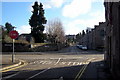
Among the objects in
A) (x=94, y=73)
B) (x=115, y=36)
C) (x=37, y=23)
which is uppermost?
(x=37, y=23)

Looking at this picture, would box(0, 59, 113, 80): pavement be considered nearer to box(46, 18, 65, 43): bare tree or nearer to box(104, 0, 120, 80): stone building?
box(104, 0, 120, 80): stone building

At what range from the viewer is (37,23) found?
72000 mm

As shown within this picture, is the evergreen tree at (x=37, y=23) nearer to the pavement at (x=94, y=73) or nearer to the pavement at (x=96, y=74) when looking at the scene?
the pavement at (x=94, y=73)

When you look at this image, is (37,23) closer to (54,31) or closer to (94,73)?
(54,31)

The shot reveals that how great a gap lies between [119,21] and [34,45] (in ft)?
170

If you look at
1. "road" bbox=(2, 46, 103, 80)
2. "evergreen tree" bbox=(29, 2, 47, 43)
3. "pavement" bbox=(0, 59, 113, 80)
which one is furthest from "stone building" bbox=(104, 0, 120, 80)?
"evergreen tree" bbox=(29, 2, 47, 43)

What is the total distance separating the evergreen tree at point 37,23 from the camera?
70.8 metres

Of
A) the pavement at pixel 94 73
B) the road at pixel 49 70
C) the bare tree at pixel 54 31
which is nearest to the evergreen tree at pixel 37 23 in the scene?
the bare tree at pixel 54 31

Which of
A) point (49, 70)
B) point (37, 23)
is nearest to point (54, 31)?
point (37, 23)

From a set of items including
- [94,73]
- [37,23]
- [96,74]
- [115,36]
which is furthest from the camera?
[37,23]

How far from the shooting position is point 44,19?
239ft

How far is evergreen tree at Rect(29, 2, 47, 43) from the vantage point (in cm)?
7081

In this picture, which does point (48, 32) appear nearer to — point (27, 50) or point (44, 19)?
point (44, 19)

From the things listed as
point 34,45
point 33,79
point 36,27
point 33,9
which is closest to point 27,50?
A: point 34,45
